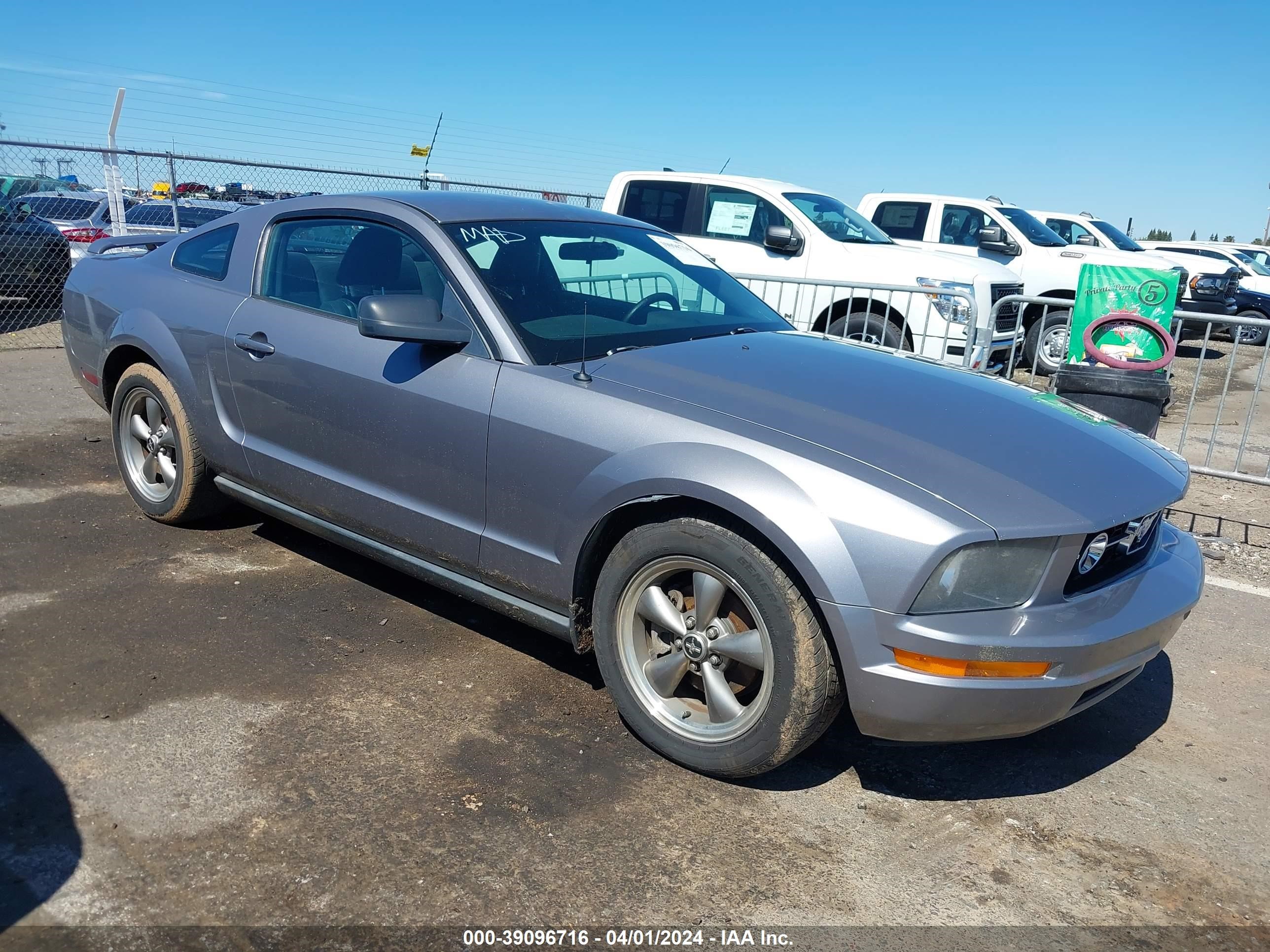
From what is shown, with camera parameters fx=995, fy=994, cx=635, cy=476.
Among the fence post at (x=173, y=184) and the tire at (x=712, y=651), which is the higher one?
the fence post at (x=173, y=184)

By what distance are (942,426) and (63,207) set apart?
1327 cm

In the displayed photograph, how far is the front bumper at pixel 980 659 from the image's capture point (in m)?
2.55

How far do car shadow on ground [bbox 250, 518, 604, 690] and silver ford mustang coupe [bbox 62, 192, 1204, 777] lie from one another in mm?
472

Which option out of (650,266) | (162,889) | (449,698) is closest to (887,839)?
(449,698)

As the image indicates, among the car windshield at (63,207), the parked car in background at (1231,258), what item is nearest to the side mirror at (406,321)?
the car windshield at (63,207)

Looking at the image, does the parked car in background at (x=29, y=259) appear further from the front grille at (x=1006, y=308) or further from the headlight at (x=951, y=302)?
the front grille at (x=1006, y=308)

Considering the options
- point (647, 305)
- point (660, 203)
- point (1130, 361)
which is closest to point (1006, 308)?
point (660, 203)

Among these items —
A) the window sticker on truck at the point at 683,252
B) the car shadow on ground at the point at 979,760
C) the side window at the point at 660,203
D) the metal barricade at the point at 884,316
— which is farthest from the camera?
the side window at the point at 660,203

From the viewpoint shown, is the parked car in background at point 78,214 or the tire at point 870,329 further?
the parked car in background at point 78,214

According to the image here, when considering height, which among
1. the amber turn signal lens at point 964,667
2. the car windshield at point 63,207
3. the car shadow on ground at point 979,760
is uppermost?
the car windshield at point 63,207

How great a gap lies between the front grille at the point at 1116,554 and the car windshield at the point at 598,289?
1.59m

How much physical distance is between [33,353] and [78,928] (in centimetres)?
918

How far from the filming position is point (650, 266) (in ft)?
13.8

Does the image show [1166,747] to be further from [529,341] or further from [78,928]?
[78,928]
